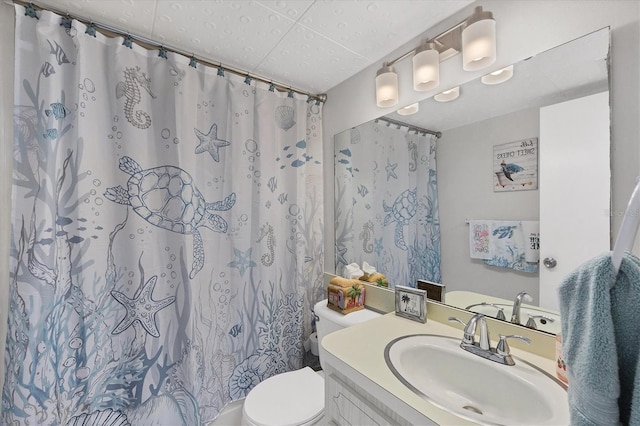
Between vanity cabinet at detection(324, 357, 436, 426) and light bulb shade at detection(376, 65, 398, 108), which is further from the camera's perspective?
light bulb shade at detection(376, 65, 398, 108)

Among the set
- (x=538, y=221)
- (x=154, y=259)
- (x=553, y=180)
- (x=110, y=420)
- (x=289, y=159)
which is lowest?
(x=110, y=420)

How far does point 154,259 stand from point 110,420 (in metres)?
0.74

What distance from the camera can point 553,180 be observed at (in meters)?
0.96

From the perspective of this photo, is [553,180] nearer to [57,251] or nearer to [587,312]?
[587,312]

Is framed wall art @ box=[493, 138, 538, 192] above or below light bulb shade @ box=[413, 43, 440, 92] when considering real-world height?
below

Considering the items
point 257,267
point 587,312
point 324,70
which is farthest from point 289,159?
point 587,312

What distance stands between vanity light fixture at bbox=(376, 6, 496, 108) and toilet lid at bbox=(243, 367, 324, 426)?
156 centimetres

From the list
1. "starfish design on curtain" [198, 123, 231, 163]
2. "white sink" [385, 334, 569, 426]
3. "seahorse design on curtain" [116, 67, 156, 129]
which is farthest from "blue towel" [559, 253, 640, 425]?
"seahorse design on curtain" [116, 67, 156, 129]

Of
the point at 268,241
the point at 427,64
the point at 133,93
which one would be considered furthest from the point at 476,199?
the point at 133,93

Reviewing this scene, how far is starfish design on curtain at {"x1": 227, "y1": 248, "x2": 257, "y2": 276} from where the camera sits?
5.26 feet

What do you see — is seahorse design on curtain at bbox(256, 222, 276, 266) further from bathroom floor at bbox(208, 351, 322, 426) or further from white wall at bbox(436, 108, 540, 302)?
white wall at bbox(436, 108, 540, 302)

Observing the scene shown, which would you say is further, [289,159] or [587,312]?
[289,159]

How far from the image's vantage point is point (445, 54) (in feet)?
4.11

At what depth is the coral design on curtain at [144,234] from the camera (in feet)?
3.68
